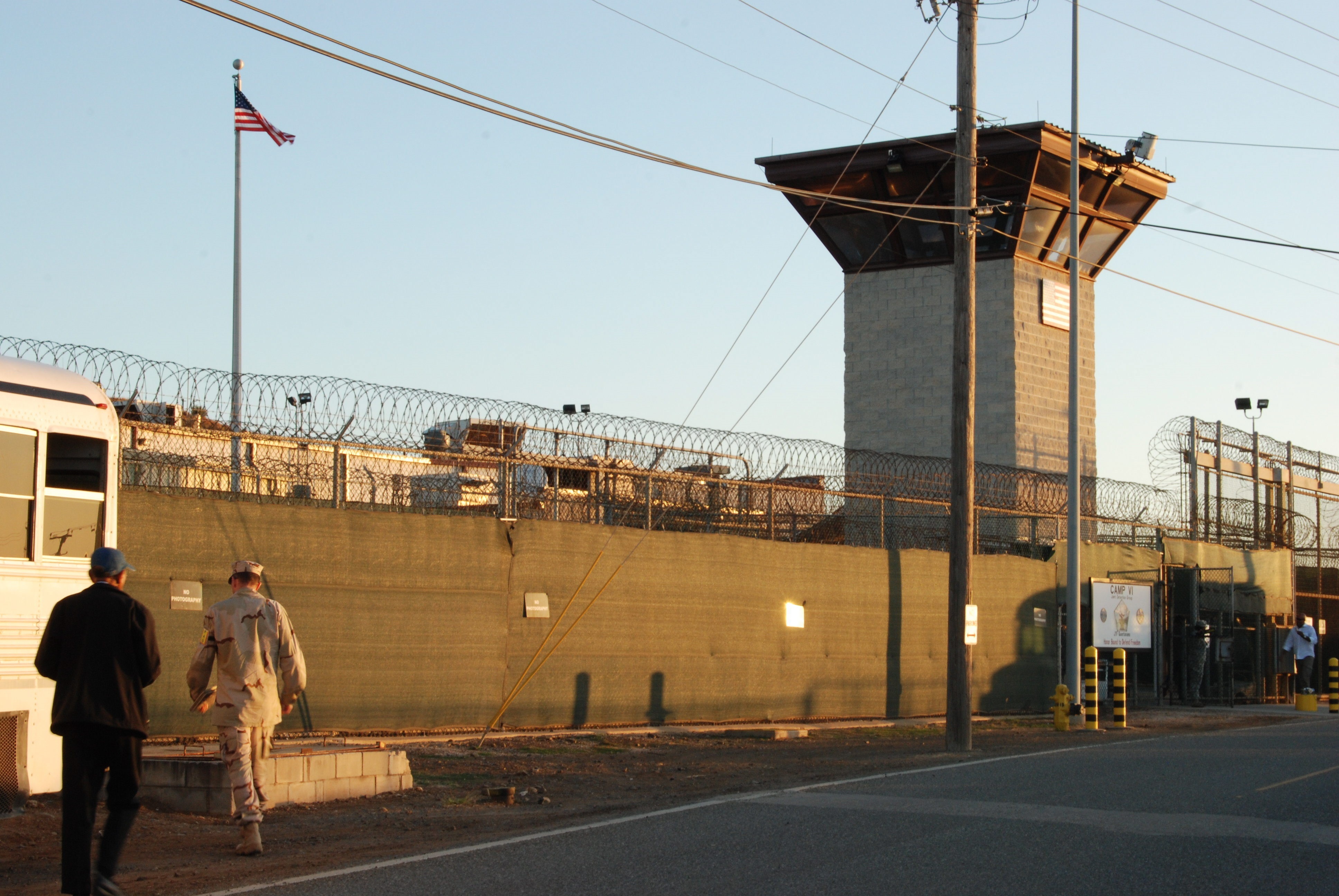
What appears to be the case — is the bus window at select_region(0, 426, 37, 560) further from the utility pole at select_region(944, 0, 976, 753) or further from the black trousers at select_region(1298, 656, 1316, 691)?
the black trousers at select_region(1298, 656, 1316, 691)

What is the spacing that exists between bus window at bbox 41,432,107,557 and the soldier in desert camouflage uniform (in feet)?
6.12

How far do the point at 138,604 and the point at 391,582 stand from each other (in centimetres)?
743

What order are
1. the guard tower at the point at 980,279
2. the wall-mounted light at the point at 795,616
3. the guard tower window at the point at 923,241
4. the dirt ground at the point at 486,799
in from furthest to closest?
the guard tower window at the point at 923,241 → the guard tower at the point at 980,279 → the wall-mounted light at the point at 795,616 → the dirt ground at the point at 486,799

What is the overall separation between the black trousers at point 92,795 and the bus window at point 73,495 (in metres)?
2.96

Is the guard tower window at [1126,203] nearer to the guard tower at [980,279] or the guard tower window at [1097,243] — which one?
the guard tower at [980,279]

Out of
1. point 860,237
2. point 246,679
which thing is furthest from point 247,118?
point 246,679

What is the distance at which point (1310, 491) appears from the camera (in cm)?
3509

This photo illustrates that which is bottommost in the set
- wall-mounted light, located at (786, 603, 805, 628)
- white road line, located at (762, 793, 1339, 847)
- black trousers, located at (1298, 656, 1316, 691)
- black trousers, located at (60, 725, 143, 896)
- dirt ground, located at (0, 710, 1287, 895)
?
black trousers, located at (1298, 656, 1316, 691)

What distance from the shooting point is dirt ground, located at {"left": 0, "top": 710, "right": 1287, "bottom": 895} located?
8.14 meters

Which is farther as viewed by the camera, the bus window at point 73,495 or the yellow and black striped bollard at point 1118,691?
the yellow and black striped bollard at point 1118,691

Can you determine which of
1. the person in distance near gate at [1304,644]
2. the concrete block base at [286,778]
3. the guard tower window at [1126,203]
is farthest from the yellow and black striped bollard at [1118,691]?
the guard tower window at [1126,203]

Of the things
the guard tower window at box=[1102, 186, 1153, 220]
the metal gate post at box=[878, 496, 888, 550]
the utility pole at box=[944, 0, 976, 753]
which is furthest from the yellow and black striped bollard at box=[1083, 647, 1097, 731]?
the guard tower window at box=[1102, 186, 1153, 220]

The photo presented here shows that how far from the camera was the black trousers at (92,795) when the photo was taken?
6906 mm

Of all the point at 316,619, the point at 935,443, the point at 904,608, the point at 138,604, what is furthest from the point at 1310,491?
the point at 138,604
